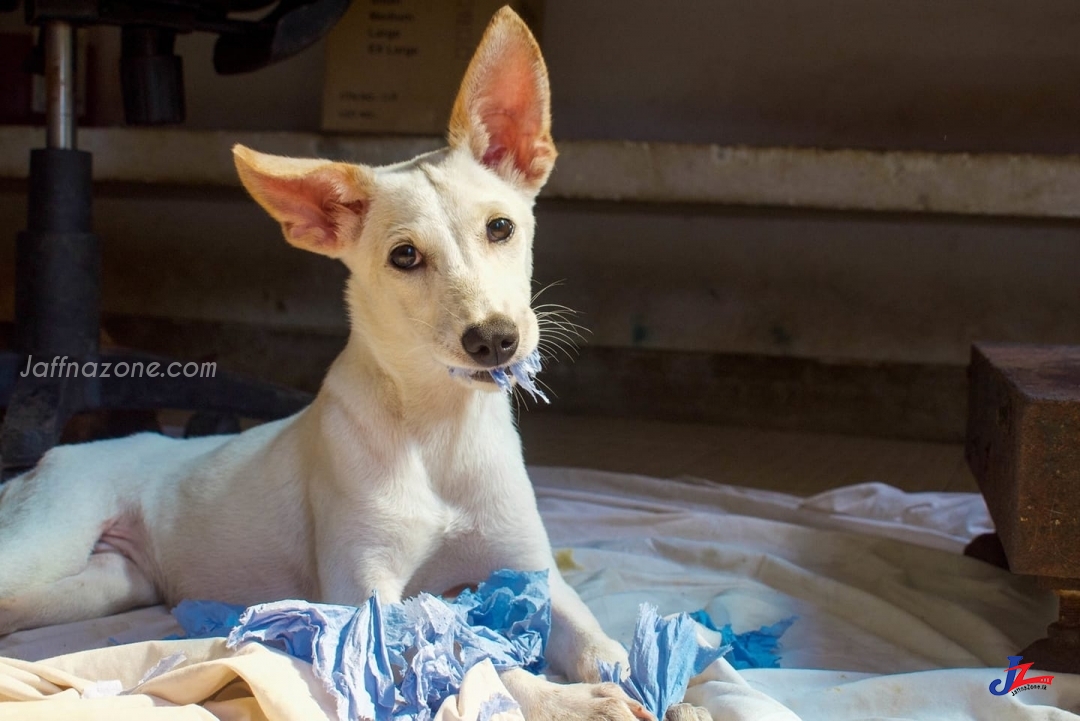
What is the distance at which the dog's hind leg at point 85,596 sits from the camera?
206 cm

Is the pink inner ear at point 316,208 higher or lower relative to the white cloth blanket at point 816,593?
higher

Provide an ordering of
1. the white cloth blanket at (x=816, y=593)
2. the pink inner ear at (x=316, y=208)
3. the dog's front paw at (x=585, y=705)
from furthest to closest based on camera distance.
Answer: the pink inner ear at (x=316, y=208), the white cloth blanket at (x=816, y=593), the dog's front paw at (x=585, y=705)

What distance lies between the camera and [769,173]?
369cm

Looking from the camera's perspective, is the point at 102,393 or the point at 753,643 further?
the point at 102,393

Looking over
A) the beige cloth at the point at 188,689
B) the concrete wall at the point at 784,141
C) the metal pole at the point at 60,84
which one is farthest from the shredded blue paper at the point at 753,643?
the concrete wall at the point at 784,141

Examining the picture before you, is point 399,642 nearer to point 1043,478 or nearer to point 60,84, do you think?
point 1043,478

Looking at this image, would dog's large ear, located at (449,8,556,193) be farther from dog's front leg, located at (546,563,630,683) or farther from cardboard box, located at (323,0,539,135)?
cardboard box, located at (323,0,539,135)

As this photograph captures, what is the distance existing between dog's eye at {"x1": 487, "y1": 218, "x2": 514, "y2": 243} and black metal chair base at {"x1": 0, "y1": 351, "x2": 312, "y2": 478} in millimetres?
1486

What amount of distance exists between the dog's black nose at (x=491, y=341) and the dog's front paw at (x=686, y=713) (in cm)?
57

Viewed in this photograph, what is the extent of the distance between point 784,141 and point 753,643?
2.74 meters

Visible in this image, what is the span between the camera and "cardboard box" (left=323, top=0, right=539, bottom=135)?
410 centimetres

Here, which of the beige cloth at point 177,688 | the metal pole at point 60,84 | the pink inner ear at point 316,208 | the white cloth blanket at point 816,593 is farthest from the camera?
the metal pole at point 60,84

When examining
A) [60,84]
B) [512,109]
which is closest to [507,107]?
[512,109]

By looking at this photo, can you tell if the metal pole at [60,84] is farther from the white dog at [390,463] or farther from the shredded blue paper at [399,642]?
the shredded blue paper at [399,642]
